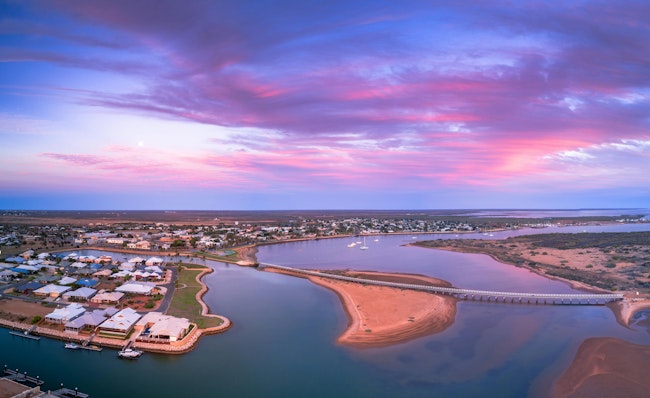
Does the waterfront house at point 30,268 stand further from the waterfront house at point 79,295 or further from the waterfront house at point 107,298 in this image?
the waterfront house at point 107,298

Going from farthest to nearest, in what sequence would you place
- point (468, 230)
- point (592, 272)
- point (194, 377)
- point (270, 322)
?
point (468, 230) < point (592, 272) < point (270, 322) < point (194, 377)

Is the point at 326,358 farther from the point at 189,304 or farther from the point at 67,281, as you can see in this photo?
the point at 67,281

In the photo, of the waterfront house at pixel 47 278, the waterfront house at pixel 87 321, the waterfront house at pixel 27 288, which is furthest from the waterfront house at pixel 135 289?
the waterfront house at pixel 47 278

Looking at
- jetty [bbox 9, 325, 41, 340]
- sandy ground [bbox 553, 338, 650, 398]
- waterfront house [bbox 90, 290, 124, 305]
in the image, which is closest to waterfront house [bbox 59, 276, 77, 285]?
waterfront house [bbox 90, 290, 124, 305]

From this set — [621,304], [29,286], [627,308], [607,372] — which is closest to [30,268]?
[29,286]

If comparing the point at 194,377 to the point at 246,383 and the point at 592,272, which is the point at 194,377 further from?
the point at 592,272

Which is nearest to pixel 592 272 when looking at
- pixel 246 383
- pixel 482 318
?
pixel 482 318

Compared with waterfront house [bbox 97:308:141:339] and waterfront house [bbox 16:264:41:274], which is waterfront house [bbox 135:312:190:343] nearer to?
waterfront house [bbox 97:308:141:339]
